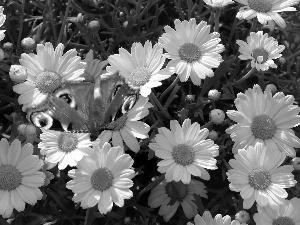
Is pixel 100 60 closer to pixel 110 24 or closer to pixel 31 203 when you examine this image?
pixel 110 24

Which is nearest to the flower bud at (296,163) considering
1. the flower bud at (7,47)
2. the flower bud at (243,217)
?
the flower bud at (243,217)

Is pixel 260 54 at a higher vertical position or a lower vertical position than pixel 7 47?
higher

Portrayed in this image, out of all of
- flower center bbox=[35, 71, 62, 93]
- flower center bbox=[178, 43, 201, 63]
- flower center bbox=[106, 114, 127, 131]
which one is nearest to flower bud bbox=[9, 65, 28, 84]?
flower center bbox=[35, 71, 62, 93]

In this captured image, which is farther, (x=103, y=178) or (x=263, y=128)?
(x=263, y=128)

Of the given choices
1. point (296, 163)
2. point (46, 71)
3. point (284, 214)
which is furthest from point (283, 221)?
point (46, 71)

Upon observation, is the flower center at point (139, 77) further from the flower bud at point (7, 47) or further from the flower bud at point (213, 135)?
the flower bud at point (7, 47)

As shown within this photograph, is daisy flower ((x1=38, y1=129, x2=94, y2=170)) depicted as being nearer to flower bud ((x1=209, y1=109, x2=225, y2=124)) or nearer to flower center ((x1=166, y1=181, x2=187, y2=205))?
flower center ((x1=166, y1=181, x2=187, y2=205))

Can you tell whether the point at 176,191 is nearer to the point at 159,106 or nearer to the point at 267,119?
the point at 159,106
